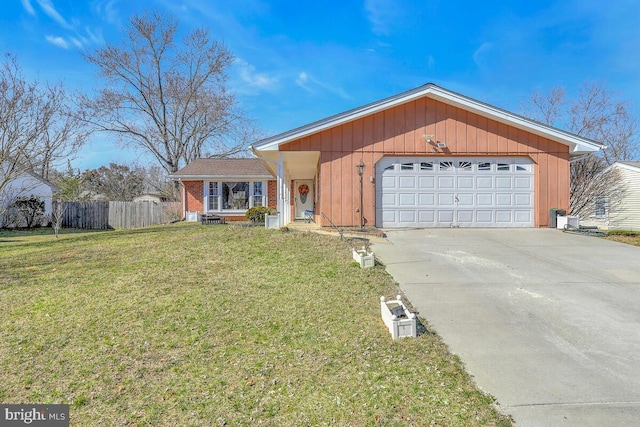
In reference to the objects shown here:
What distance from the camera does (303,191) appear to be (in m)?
17.7

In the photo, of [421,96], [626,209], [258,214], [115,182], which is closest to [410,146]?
[421,96]

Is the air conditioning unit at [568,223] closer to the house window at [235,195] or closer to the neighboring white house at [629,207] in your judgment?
the neighboring white house at [629,207]

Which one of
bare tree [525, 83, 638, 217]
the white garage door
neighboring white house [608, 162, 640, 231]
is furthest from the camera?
bare tree [525, 83, 638, 217]

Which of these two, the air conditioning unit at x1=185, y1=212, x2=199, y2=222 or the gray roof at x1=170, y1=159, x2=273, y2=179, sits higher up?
the gray roof at x1=170, y1=159, x2=273, y2=179

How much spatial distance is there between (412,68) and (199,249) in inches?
564

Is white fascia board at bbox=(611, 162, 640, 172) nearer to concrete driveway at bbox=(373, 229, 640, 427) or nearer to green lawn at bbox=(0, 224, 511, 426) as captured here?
concrete driveway at bbox=(373, 229, 640, 427)

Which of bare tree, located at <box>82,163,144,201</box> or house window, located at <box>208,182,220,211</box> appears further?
Result: bare tree, located at <box>82,163,144,201</box>

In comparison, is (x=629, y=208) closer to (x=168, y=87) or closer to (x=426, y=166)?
(x=426, y=166)

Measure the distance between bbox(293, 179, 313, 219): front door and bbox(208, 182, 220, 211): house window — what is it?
160 inches

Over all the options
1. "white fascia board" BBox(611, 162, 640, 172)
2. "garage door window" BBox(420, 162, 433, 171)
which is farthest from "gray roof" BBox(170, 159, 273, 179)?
"white fascia board" BBox(611, 162, 640, 172)

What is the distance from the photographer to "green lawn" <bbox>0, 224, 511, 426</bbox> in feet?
7.89

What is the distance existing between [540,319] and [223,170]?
16.4 m

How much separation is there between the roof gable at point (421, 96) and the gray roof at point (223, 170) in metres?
7.47

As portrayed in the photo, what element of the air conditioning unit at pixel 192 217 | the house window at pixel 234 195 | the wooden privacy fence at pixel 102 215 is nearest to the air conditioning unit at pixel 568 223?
the house window at pixel 234 195
